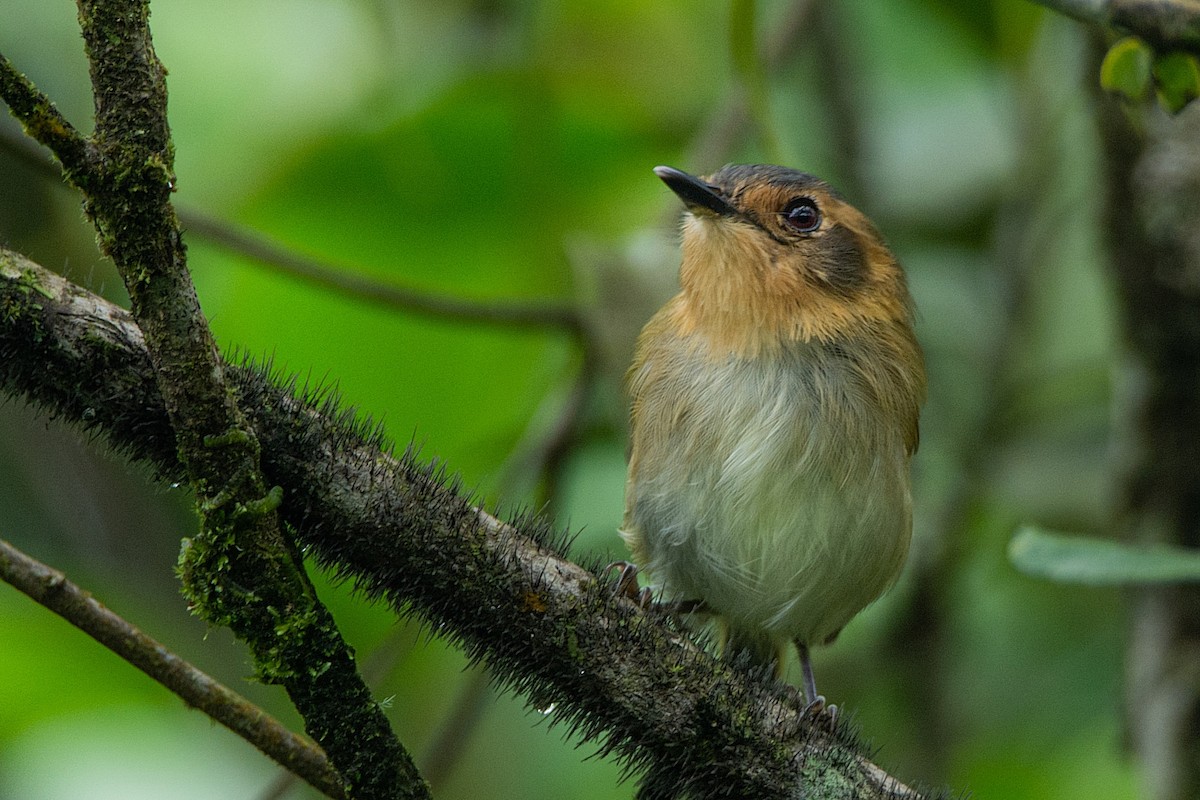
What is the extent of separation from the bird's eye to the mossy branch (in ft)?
6.42

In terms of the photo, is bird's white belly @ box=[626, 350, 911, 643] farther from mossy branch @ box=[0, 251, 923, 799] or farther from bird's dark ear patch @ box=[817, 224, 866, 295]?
mossy branch @ box=[0, 251, 923, 799]

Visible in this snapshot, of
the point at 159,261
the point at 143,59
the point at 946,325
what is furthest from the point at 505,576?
the point at 946,325

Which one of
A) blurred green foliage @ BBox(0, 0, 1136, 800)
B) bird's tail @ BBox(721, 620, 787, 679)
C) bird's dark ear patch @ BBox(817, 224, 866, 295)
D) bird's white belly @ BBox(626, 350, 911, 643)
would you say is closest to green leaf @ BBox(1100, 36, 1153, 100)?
bird's white belly @ BBox(626, 350, 911, 643)

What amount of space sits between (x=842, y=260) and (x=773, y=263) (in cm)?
27

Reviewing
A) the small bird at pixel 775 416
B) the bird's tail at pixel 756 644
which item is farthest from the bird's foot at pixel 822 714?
the bird's tail at pixel 756 644

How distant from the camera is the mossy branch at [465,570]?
82.5 inches

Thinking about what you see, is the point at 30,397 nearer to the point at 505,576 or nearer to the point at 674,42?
the point at 505,576

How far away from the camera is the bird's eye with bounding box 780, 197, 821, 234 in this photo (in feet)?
14.1

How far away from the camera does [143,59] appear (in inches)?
71.2

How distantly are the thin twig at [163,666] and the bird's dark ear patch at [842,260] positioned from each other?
2.35 m

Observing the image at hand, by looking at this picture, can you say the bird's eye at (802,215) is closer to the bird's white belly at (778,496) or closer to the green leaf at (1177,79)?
the bird's white belly at (778,496)

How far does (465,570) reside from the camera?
2332 mm

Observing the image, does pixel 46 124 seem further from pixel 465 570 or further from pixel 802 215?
pixel 802 215

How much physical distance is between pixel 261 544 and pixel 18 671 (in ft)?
7.64
